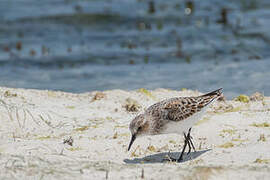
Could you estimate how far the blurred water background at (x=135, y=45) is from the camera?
43.2 feet

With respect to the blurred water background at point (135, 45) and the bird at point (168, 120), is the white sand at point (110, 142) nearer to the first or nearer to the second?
the bird at point (168, 120)

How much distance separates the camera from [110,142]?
7238 millimetres

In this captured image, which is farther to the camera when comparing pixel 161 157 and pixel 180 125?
pixel 161 157

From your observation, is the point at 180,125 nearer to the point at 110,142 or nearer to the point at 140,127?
the point at 140,127

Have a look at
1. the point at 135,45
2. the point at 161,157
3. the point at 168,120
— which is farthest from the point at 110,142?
the point at 135,45

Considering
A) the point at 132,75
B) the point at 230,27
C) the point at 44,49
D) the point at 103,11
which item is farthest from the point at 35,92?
the point at 103,11

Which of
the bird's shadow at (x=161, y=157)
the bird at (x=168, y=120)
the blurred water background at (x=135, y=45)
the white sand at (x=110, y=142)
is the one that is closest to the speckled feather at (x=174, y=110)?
the bird at (x=168, y=120)

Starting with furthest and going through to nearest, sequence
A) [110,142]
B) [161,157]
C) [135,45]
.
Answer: [135,45], [110,142], [161,157]

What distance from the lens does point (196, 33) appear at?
18.1 m

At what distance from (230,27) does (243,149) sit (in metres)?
12.5

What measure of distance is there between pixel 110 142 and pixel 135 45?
9.94 metres

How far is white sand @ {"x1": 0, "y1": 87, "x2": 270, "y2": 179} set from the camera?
5496 millimetres

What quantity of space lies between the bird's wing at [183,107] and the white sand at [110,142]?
1.95 ft

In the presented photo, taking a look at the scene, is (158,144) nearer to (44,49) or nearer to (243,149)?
(243,149)
